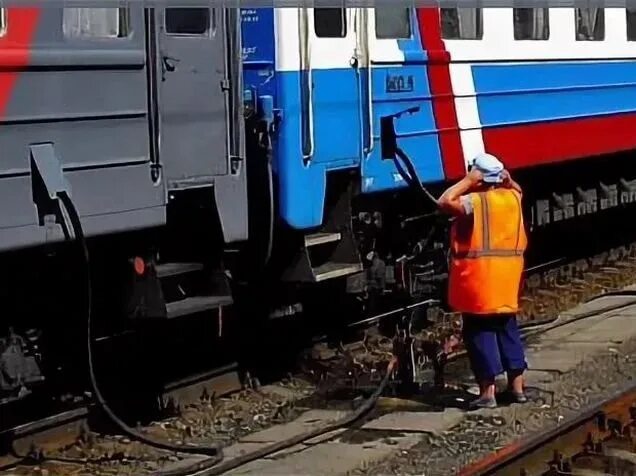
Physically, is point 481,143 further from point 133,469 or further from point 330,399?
point 133,469

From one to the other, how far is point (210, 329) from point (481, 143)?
Answer: 268 cm

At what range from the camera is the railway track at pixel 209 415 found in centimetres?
855

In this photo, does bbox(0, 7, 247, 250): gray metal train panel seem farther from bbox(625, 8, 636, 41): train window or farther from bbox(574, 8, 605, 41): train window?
bbox(625, 8, 636, 41): train window

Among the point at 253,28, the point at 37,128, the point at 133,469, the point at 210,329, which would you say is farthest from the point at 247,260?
the point at 37,128

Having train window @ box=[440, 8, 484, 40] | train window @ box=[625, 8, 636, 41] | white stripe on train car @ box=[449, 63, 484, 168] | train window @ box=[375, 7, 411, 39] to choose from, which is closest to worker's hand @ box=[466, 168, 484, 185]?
train window @ box=[375, 7, 411, 39]

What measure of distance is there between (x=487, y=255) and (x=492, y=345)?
0.55 meters

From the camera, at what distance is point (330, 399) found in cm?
1002

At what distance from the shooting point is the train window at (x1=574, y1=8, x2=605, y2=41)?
13719 millimetres

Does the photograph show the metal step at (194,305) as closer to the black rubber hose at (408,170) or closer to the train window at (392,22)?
the black rubber hose at (408,170)

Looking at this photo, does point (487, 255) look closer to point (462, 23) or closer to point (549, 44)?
point (462, 23)

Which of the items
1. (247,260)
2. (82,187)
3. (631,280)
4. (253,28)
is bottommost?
(631,280)

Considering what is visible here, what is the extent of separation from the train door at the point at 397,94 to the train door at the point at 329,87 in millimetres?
133

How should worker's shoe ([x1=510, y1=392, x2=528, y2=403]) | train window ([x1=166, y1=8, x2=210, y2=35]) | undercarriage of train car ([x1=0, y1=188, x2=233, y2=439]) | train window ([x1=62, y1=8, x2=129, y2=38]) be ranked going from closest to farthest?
1. train window ([x1=62, y1=8, x2=129, y2=38])
2. undercarriage of train car ([x1=0, y1=188, x2=233, y2=439])
3. train window ([x1=166, y1=8, x2=210, y2=35])
4. worker's shoe ([x1=510, y1=392, x2=528, y2=403])

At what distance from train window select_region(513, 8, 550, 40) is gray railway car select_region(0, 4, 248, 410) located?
3.94 m
